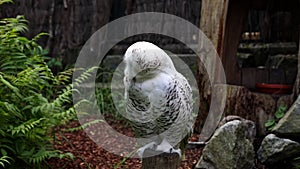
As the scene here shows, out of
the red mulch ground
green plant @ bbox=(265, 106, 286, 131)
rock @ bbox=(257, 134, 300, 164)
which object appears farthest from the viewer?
green plant @ bbox=(265, 106, 286, 131)

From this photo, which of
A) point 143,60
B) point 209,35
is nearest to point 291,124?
point 209,35

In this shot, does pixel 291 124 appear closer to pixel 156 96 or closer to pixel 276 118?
pixel 276 118

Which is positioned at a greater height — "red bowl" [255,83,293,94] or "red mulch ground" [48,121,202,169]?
"red bowl" [255,83,293,94]

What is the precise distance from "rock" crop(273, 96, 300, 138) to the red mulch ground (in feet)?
2.40

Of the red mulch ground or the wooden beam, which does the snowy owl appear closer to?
the red mulch ground

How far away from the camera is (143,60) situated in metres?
1.67

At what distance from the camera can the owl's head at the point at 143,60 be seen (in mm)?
1674

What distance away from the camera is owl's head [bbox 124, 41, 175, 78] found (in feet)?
5.49

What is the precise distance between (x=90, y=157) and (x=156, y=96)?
2.03m

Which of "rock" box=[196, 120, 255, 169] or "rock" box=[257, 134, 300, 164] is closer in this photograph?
"rock" box=[196, 120, 255, 169]

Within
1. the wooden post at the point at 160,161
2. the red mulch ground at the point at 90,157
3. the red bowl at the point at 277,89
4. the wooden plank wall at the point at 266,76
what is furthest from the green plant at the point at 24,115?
the wooden plank wall at the point at 266,76

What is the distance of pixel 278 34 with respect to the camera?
16.4ft

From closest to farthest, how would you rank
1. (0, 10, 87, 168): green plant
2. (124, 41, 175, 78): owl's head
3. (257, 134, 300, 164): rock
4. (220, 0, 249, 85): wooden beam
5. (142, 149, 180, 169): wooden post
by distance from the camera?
1. (124, 41, 175, 78): owl's head
2. (142, 149, 180, 169): wooden post
3. (0, 10, 87, 168): green plant
4. (257, 134, 300, 164): rock
5. (220, 0, 249, 85): wooden beam

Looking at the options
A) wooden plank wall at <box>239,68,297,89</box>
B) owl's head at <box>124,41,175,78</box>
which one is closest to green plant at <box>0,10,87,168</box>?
owl's head at <box>124,41,175,78</box>
